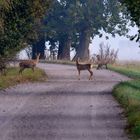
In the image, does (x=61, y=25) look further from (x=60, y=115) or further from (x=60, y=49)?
(x=60, y=115)

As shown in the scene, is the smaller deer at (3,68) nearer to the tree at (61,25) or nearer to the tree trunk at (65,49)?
the tree at (61,25)

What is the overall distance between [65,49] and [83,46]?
243cm

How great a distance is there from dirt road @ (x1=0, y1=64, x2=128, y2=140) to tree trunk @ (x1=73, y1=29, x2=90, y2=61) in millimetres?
49286

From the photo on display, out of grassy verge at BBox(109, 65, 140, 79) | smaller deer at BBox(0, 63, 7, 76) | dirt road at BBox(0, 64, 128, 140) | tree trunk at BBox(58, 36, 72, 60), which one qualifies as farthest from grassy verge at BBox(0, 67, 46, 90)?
tree trunk at BBox(58, 36, 72, 60)

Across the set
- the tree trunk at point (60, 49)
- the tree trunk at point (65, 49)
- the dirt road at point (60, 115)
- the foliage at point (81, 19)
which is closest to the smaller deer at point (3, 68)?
the dirt road at point (60, 115)

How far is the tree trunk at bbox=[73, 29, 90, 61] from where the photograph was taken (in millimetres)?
80250

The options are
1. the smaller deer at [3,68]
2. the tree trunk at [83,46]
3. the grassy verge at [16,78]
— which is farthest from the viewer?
the tree trunk at [83,46]

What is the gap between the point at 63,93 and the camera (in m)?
28.8

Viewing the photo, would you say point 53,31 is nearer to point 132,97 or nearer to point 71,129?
point 132,97

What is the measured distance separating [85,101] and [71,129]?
7.58 metres

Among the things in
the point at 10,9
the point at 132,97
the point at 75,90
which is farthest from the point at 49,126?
the point at 10,9

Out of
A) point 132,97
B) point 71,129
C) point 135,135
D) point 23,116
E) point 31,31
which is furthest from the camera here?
point 31,31

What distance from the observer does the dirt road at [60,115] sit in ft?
55.0

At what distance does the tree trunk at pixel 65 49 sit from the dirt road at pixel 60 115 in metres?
48.8
